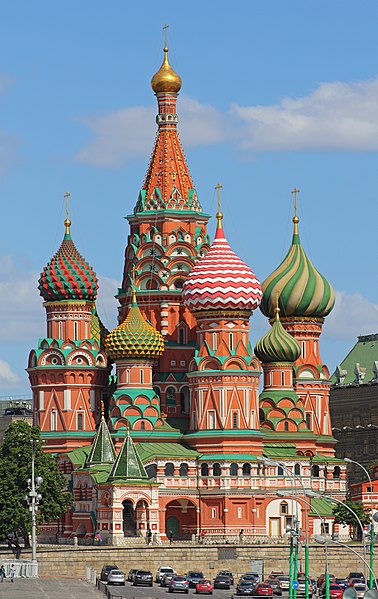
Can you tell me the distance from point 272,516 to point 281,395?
8754 millimetres

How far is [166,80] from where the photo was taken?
122 metres

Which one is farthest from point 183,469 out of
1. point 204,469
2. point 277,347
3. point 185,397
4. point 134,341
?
point 277,347

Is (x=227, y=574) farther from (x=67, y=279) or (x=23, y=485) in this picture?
(x=67, y=279)

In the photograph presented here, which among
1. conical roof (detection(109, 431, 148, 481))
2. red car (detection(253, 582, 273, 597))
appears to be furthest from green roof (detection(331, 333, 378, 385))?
red car (detection(253, 582, 273, 597))

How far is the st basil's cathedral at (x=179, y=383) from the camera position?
372ft

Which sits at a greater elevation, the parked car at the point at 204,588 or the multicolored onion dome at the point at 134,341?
the multicolored onion dome at the point at 134,341

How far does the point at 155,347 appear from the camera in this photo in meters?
116

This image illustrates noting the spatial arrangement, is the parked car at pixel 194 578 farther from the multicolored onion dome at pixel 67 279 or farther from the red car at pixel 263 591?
the multicolored onion dome at pixel 67 279

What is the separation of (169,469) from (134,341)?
793cm

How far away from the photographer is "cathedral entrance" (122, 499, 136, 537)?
110338 millimetres

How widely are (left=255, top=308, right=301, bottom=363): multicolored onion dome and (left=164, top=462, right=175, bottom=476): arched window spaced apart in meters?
10.6

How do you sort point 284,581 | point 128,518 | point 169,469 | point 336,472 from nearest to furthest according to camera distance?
1. point 284,581
2. point 128,518
3. point 169,469
4. point 336,472

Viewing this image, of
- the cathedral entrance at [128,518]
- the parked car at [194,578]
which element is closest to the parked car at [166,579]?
the parked car at [194,578]

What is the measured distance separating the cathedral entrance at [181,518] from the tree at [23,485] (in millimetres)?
7288
